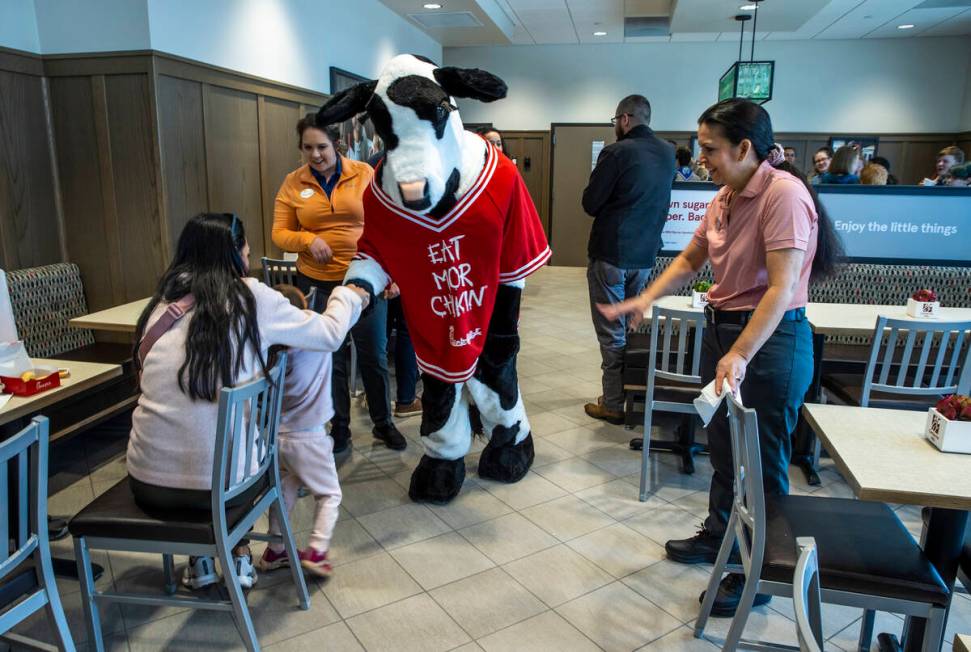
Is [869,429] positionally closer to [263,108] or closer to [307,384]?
[307,384]

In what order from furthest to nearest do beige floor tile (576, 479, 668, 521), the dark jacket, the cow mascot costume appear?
the dark jacket → beige floor tile (576, 479, 668, 521) → the cow mascot costume

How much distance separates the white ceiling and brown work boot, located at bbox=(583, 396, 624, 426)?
425 cm

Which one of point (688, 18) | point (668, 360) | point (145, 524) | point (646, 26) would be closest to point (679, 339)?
point (668, 360)

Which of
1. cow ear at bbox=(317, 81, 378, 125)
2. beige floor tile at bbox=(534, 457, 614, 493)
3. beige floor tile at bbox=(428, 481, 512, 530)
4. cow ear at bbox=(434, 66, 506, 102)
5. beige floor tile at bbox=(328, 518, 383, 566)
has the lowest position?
beige floor tile at bbox=(328, 518, 383, 566)

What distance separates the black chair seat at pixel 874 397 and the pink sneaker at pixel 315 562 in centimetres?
225

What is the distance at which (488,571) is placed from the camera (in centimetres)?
227

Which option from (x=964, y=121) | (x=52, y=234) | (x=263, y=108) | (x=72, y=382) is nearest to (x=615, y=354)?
(x=72, y=382)

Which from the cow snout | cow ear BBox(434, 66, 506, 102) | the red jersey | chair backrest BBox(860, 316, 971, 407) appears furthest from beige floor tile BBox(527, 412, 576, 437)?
cow ear BBox(434, 66, 506, 102)

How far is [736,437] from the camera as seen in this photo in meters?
1.63

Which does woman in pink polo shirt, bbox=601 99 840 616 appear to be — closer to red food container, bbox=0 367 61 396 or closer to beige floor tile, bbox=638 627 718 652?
beige floor tile, bbox=638 627 718 652

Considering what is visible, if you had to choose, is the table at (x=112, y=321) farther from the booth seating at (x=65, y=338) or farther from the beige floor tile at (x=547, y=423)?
the beige floor tile at (x=547, y=423)

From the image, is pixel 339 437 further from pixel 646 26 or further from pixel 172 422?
pixel 646 26

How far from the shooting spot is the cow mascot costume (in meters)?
2.21

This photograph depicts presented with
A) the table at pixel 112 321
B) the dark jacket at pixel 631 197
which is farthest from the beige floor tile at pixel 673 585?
the table at pixel 112 321
